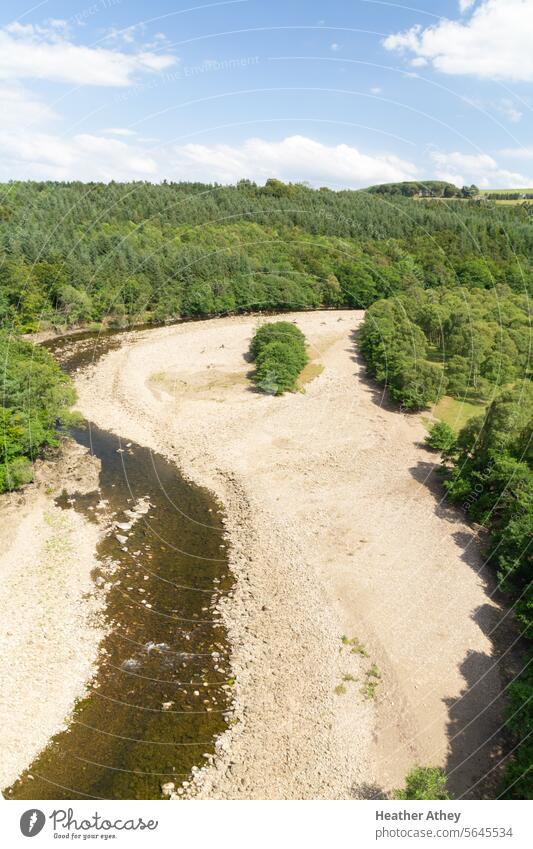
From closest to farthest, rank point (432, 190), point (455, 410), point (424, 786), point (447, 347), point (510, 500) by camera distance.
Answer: point (424, 786) → point (510, 500) → point (455, 410) → point (447, 347) → point (432, 190)

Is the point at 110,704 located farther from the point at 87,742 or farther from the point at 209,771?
the point at 209,771

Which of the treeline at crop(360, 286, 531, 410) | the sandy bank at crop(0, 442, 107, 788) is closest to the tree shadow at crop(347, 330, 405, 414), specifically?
the treeline at crop(360, 286, 531, 410)

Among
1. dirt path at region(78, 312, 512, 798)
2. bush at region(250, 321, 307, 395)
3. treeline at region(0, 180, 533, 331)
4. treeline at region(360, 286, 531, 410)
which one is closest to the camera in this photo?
dirt path at region(78, 312, 512, 798)

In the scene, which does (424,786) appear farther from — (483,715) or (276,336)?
(276,336)

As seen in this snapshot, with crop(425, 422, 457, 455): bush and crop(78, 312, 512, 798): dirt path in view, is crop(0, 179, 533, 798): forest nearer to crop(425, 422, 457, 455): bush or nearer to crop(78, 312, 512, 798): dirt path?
crop(425, 422, 457, 455): bush

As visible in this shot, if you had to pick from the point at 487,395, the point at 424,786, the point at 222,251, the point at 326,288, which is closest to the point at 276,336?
the point at 487,395

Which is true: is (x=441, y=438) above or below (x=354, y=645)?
above

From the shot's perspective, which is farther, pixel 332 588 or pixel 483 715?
pixel 332 588
